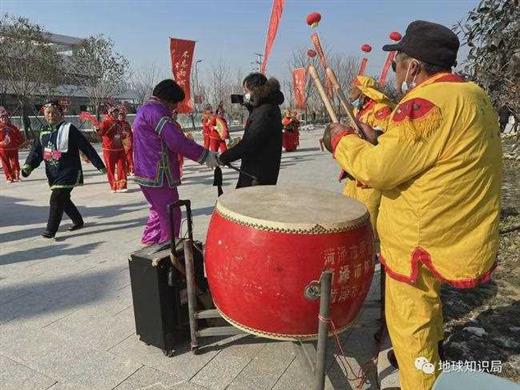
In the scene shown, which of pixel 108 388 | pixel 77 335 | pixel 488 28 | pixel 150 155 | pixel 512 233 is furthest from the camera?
pixel 512 233

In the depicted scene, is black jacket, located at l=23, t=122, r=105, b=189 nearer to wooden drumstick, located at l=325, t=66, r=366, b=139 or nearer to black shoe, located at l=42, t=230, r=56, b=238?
black shoe, located at l=42, t=230, r=56, b=238

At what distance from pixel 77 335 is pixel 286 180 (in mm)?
6869

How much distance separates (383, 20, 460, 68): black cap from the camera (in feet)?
5.56

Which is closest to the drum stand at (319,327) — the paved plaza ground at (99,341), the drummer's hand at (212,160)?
the paved plaza ground at (99,341)

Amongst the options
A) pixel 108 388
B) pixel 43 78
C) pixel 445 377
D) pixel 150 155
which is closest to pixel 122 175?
pixel 150 155

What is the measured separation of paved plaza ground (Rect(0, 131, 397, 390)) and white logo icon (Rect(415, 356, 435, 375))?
57cm

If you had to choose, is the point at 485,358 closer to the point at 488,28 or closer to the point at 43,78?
the point at 488,28

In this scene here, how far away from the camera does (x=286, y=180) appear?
9367mm

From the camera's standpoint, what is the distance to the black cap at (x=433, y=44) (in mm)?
1693

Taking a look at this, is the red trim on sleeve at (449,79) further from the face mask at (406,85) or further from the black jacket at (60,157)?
the black jacket at (60,157)

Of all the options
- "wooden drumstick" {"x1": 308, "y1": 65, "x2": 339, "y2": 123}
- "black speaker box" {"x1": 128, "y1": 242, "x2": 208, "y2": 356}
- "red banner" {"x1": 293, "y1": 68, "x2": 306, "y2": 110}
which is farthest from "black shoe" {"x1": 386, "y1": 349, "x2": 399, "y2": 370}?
"red banner" {"x1": 293, "y1": 68, "x2": 306, "y2": 110}

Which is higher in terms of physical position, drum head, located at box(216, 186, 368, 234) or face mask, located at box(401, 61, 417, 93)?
face mask, located at box(401, 61, 417, 93)

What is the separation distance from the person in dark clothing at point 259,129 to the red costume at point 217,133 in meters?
8.51

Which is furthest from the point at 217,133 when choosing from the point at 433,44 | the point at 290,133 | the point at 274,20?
the point at 433,44
